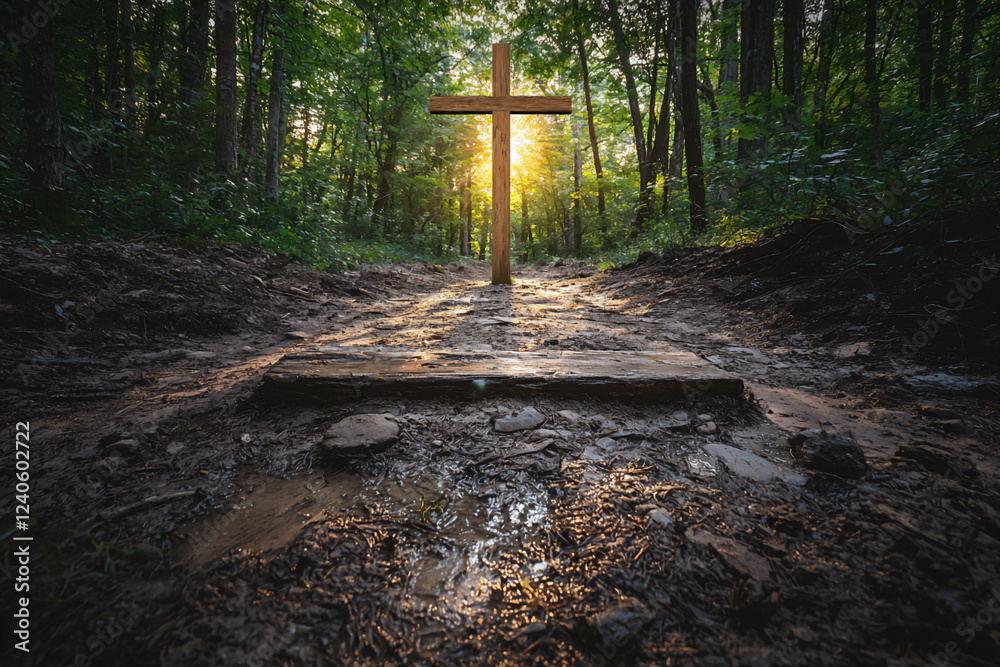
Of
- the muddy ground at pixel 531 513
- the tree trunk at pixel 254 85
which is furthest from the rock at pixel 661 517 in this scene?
the tree trunk at pixel 254 85

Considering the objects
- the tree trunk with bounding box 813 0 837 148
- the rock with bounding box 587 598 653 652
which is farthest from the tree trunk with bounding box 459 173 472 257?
the rock with bounding box 587 598 653 652

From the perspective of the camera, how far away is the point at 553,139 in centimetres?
2069

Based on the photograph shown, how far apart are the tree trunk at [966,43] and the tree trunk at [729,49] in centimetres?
351

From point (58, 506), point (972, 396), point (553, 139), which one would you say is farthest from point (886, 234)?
point (553, 139)

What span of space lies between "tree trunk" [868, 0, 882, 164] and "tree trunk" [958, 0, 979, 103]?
74cm

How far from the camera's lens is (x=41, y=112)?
4047 millimetres

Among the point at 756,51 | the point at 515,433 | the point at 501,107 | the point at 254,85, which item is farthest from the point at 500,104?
the point at 515,433

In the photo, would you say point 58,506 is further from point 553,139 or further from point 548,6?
point 553,139

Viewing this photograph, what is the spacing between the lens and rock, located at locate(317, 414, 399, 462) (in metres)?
1.39

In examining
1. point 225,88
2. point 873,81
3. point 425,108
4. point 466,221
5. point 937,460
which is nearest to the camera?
point 937,460

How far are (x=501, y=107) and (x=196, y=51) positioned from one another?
7183mm

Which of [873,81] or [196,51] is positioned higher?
[196,51]

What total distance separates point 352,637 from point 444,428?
0.87m

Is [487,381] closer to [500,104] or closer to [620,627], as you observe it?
[620,627]
